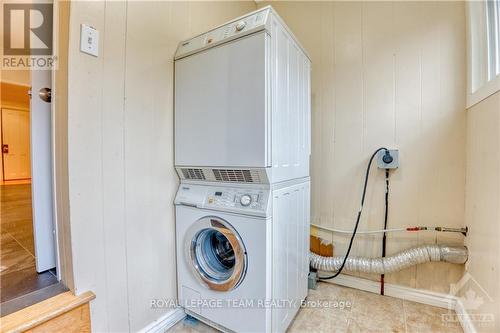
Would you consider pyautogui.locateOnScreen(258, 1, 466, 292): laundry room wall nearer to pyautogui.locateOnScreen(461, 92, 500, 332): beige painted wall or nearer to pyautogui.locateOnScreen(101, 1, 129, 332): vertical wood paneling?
pyautogui.locateOnScreen(461, 92, 500, 332): beige painted wall

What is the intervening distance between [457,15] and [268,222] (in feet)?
6.35

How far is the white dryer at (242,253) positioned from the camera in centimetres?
121

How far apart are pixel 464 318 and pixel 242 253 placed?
1.48m

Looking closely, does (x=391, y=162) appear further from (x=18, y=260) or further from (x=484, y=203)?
(x=18, y=260)

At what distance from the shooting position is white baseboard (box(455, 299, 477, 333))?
53.3 inches

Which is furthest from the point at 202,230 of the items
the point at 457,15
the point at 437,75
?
the point at 457,15

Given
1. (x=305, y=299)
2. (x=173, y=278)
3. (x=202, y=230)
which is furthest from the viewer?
(x=305, y=299)

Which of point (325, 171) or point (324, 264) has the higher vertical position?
point (325, 171)

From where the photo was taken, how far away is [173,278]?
1.54m

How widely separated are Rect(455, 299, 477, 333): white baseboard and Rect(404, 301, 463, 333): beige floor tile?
4cm

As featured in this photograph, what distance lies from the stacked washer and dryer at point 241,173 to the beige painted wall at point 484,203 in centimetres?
98

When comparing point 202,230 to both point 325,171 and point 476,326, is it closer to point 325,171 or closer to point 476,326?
point 325,171

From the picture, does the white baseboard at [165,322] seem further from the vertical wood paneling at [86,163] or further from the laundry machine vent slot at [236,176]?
the laundry machine vent slot at [236,176]

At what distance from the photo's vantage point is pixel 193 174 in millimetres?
1479
